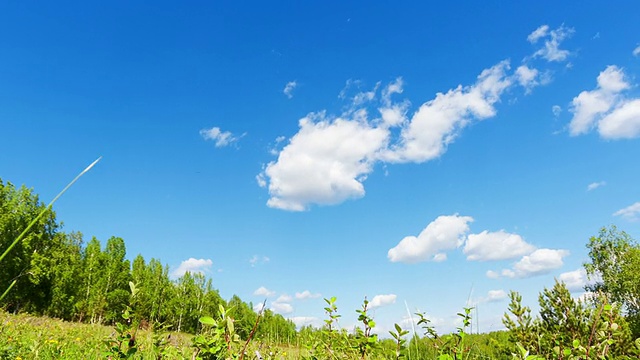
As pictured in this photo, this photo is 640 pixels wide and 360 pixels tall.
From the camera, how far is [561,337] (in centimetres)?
304

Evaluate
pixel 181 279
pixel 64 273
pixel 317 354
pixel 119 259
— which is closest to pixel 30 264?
pixel 64 273

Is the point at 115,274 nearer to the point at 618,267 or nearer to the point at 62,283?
the point at 62,283

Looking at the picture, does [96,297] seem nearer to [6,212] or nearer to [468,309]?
[6,212]

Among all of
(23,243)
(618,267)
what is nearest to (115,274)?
(23,243)

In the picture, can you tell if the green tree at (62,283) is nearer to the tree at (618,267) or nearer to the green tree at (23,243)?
the green tree at (23,243)

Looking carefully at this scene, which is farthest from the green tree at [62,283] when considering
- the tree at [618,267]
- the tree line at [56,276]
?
the tree at [618,267]

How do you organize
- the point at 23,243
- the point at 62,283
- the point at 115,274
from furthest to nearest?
the point at 115,274
the point at 62,283
the point at 23,243

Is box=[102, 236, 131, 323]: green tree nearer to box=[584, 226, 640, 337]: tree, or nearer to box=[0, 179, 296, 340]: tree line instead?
box=[0, 179, 296, 340]: tree line

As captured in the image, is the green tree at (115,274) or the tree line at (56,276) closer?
the tree line at (56,276)

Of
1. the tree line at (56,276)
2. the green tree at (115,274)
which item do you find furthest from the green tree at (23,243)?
the green tree at (115,274)

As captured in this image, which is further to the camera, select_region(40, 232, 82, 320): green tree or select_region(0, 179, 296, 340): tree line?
select_region(40, 232, 82, 320): green tree

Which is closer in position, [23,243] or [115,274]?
[23,243]

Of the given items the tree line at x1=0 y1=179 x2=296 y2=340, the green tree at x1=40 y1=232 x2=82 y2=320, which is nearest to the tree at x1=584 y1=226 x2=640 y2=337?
the tree line at x1=0 y1=179 x2=296 y2=340

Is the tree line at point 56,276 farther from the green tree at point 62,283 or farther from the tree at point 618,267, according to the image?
the tree at point 618,267
